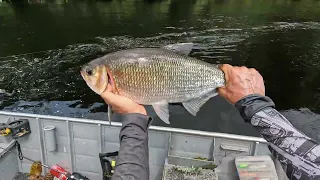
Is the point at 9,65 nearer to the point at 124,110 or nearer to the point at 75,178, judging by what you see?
the point at 75,178

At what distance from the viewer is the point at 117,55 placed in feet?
9.61

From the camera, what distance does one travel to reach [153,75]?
297 cm

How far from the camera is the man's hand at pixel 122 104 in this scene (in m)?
2.54

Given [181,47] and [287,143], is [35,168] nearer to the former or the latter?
[181,47]

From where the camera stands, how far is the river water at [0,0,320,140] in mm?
14188

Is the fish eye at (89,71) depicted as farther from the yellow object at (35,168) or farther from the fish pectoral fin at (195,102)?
the yellow object at (35,168)

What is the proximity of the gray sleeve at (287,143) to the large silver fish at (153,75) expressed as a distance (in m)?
0.79

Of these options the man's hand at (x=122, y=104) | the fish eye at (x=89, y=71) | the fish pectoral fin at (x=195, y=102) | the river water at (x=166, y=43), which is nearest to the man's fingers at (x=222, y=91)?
the fish pectoral fin at (x=195, y=102)

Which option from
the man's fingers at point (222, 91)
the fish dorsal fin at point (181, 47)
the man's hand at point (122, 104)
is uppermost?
the fish dorsal fin at point (181, 47)

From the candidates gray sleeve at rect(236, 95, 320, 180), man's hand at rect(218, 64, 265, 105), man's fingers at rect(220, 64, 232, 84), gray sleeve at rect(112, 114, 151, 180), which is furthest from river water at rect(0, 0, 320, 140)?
gray sleeve at rect(236, 95, 320, 180)

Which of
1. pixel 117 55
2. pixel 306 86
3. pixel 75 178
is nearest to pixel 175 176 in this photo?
pixel 75 178

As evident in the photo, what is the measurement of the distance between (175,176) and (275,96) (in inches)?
469

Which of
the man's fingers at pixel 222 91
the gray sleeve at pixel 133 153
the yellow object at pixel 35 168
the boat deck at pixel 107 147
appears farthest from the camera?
the yellow object at pixel 35 168

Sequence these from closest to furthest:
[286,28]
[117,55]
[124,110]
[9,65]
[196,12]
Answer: [124,110] < [117,55] < [9,65] < [286,28] < [196,12]
